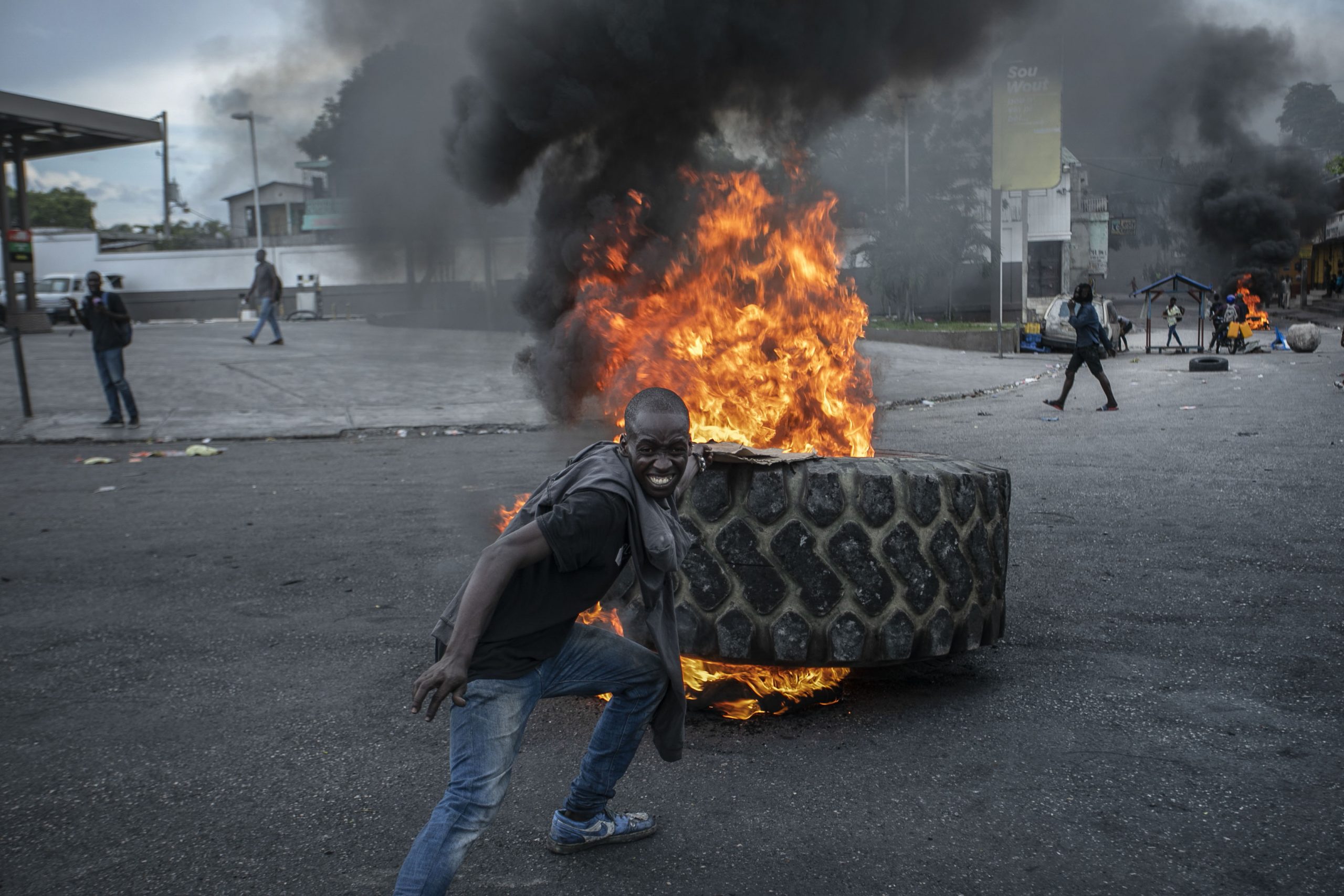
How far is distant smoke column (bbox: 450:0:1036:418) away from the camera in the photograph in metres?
4.88

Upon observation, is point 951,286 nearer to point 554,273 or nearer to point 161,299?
point 161,299

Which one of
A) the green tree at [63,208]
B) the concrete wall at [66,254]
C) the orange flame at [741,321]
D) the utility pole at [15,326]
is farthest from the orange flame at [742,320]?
the green tree at [63,208]

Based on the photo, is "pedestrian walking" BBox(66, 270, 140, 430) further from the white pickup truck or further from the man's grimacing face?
the white pickup truck

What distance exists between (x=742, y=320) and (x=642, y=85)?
4.58ft

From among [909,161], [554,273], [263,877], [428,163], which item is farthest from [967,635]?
[909,161]

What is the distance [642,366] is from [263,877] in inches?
101

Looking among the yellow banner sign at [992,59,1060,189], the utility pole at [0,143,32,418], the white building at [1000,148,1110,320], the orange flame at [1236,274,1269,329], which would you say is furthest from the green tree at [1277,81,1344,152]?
the utility pole at [0,143,32,418]

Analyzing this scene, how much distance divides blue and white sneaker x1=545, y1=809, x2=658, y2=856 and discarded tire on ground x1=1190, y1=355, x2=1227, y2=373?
67.8ft

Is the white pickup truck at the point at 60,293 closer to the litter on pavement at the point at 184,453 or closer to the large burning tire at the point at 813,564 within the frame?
the litter on pavement at the point at 184,453

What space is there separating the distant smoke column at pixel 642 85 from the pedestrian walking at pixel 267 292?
51.3 ft

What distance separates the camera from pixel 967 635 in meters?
3.75

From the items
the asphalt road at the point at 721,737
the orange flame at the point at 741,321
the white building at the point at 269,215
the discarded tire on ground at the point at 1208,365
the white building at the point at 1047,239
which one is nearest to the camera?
the asphalt road at the point at 721,737

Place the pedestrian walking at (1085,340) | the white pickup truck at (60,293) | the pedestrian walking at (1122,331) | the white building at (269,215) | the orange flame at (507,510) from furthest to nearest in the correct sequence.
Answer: the white building at (269,215) < the white pickup truck at (60,293) < the pedestrian walking at (1122,331) < the pedestrian walking at (1085,340) < the orange flame at (507,510)

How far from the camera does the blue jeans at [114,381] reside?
12.2 metres
